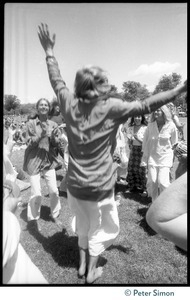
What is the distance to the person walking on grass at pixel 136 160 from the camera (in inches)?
188

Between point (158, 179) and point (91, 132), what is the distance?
2.12m

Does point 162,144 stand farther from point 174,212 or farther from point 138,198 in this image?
point 174,212

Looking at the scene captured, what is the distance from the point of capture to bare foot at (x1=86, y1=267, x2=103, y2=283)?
233 cm

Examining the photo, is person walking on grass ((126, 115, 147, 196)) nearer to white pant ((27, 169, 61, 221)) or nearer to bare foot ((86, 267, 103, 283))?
white pant ((27, 169, 61, 221))

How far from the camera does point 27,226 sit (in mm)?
3549

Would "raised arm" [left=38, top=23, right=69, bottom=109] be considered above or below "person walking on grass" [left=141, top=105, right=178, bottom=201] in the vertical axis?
above

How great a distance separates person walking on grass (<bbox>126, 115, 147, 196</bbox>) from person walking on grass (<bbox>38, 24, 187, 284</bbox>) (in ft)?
8.96

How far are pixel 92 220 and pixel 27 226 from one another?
5.53ft

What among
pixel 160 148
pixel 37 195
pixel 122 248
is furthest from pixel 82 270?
pixel 160 148

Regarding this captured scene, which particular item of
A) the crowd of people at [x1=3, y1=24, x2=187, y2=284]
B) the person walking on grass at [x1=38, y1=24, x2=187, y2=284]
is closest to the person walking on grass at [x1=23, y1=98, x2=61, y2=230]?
the crowd of people at [x1=3, y1=24, x2=187, y2=284]

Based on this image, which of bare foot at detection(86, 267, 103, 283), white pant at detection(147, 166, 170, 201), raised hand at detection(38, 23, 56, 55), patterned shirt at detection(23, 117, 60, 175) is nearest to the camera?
raised hand at detection(38, 23, 56, 55)

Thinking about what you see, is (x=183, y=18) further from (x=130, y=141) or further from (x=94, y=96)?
(x=130, y=141)

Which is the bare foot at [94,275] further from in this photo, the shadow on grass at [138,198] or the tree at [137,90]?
the tree at [137,90]
